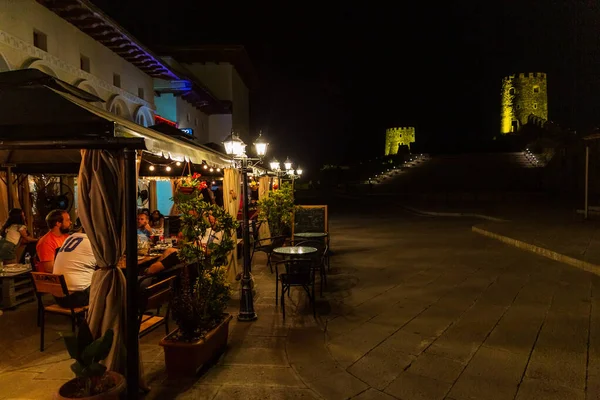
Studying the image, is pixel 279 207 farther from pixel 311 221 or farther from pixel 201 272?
pixel 201 272

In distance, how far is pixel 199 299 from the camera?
4332 mm

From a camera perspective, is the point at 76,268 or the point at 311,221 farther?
the point at 311,221

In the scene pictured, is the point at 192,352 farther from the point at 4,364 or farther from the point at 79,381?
the point at 4,364

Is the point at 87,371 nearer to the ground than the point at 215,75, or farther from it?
nearer to the ground

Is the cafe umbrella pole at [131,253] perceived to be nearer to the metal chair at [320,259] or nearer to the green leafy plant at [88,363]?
the green leafy plant at [88,363]

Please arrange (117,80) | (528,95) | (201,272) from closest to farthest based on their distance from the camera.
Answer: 1. (201,272)
2. (117,80)
3. (528,95)

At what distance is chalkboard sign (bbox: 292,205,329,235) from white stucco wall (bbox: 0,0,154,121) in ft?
20.1

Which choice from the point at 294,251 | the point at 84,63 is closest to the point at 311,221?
the point at 294,251

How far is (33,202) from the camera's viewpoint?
1048cm

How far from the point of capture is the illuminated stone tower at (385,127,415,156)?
70.2 m

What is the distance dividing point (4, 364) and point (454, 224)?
613 inches

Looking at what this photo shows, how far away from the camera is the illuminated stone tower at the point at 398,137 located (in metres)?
70.2

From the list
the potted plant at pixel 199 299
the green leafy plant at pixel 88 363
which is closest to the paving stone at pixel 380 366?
the potted plant at pixel 199 299

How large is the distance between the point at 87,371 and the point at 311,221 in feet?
23.6
